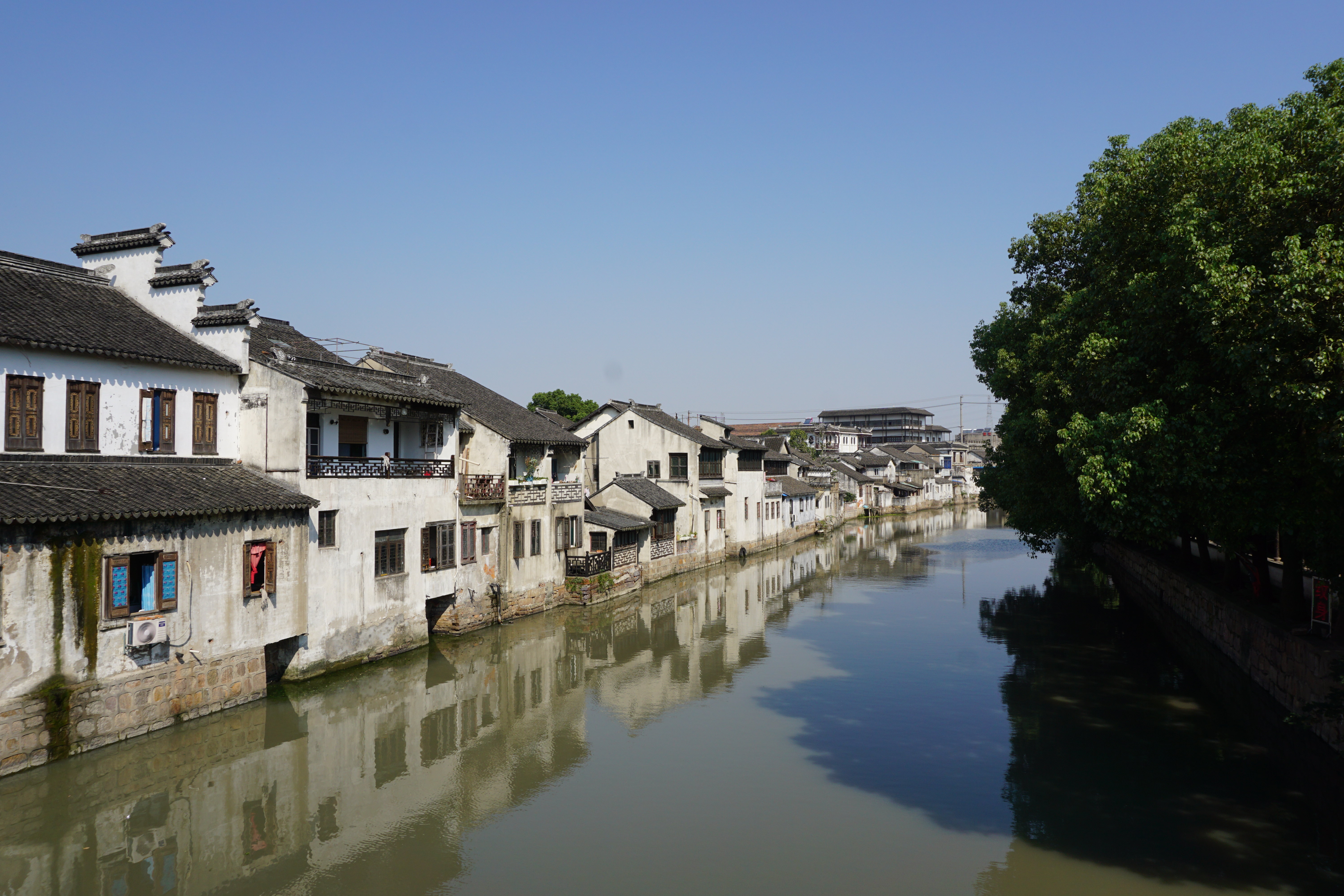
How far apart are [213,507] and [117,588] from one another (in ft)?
8.03

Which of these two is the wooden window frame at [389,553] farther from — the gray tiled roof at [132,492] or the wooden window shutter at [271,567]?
the wooden window shutter at [271,567]

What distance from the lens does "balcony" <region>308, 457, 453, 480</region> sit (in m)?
22.2

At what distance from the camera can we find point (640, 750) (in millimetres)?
18375

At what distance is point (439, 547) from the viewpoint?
26.7m

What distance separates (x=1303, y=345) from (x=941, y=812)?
9.38 meters

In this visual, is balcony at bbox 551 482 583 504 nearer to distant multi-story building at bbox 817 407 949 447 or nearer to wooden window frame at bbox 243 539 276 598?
wooden window frame at bbox 243 539 276 598

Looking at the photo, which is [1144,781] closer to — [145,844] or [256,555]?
[145,844]

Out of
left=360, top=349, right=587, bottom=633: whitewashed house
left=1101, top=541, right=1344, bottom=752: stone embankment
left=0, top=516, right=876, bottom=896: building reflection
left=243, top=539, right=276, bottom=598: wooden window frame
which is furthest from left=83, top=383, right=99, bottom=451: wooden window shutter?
left=1101, top=541, right=1344, bottom=752: stone embankment

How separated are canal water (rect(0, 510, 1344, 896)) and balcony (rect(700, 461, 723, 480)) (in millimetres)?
21505

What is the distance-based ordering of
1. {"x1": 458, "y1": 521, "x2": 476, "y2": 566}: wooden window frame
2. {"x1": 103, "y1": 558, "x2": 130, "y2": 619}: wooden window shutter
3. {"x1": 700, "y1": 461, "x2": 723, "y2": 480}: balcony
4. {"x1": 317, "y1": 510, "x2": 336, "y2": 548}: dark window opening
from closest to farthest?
{"x1": 103, "y1": 558, "x2": 130, "y2": 619}: wooden window shutter < {"x1": 317, "y1": 510, "x2": 336, "y2": 548}: dark window opening < {"x1": 458, "y1": 521, "x2": 476, "y2": 566}: wooden window frame < {"x1": 700, "y1": 461, "x2": 723, "y2": 480}: balcony

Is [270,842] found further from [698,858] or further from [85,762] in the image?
[698,858]

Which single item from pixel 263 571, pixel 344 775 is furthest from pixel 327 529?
pixel 344 775

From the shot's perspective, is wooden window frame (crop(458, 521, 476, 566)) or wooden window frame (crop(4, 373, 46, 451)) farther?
wooden window frame (crop(458, 521, 476, 566))

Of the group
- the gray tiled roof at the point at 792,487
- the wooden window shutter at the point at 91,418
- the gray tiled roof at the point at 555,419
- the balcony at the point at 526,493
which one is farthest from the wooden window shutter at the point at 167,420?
the gray tiled roof at the point at 792,487
